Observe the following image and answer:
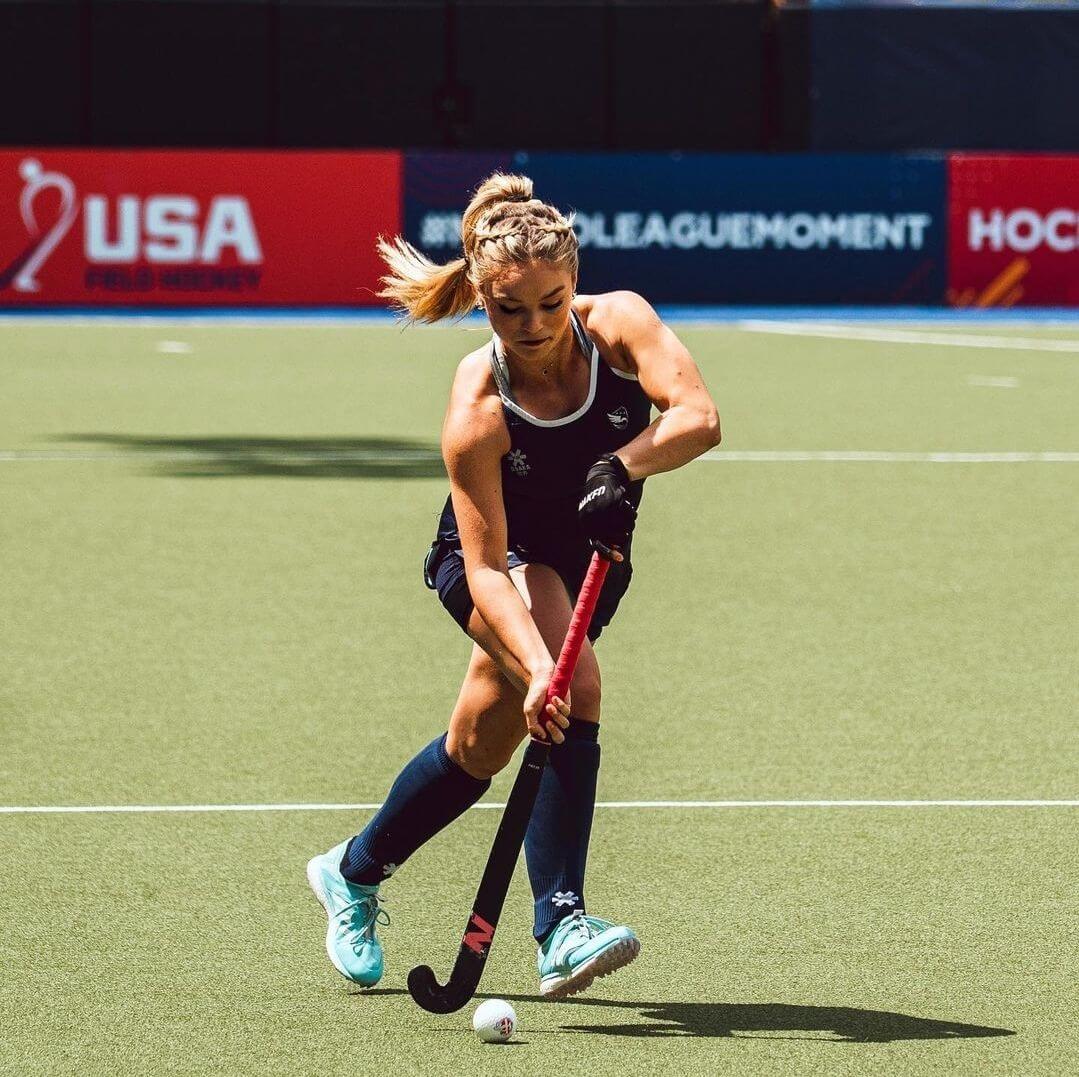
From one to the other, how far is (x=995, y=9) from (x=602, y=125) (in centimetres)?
504

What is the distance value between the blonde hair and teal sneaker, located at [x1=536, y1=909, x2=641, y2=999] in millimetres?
1277

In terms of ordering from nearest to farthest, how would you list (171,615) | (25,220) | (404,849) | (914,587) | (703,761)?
(404,849) → (703,761) → (171,615) → (914,587) → (25,220)

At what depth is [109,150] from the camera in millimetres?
26109

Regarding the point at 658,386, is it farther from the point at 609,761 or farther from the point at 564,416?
the point at 609,761

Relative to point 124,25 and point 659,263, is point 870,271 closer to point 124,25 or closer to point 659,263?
point 659,263

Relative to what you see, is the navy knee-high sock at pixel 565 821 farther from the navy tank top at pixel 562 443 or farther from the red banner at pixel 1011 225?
the red banner at pixel 1011 225

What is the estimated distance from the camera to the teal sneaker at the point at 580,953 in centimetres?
471

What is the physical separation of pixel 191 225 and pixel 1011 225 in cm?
923

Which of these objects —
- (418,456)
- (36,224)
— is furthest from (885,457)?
(36,224)

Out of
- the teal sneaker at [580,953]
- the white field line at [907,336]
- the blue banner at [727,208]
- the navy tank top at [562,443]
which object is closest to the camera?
the teal sneaker at [580,953]

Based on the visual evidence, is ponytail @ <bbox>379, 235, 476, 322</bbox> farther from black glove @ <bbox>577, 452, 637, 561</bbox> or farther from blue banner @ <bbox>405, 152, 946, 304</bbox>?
blue banner @ <bbox>405, 152, 946, 304</bbox>

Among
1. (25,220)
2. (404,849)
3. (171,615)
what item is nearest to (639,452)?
(404,849)

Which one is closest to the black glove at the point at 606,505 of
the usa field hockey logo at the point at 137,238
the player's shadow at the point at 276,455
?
the player's shadow at the point at 276,455

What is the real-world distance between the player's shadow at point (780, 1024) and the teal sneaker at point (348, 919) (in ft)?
1.46
